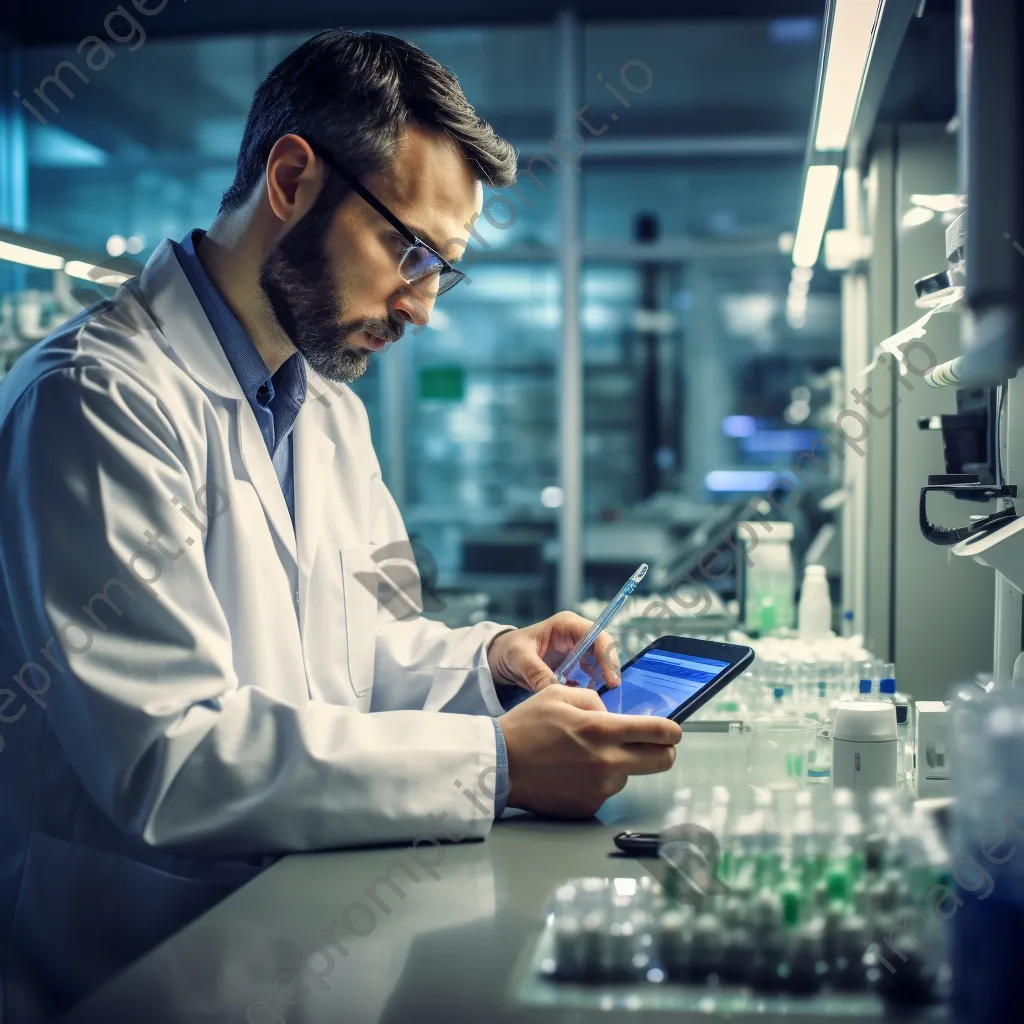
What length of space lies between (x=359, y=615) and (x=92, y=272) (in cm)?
136

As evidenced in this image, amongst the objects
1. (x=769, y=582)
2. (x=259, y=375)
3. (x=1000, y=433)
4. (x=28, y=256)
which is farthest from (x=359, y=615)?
(x=769, y=582)

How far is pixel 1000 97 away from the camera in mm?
729

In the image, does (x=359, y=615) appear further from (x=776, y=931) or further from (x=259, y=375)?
(x=776, y=931)

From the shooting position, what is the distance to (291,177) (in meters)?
1.45

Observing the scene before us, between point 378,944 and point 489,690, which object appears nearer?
point 378,944

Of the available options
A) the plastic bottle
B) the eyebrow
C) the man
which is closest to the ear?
the man

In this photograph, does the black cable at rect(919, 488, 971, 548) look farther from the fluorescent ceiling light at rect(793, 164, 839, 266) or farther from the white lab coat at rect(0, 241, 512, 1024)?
the white lab coat at rect(0, 241, 512, 1024)

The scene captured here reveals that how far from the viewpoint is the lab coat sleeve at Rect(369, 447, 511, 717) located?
1572mm

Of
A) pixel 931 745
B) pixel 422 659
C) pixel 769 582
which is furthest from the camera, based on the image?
pixel 769 582

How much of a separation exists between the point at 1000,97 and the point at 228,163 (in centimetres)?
602

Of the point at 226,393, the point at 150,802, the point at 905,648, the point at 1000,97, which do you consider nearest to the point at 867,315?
the point at 905,648

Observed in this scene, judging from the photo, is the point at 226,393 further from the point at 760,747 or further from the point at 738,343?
the point at 738,343

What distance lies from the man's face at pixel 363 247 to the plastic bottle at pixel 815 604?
1452mm

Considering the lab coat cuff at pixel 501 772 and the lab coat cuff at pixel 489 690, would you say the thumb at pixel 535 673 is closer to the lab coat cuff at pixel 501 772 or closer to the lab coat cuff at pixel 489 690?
the lab coat cuff at pixel 489 690
